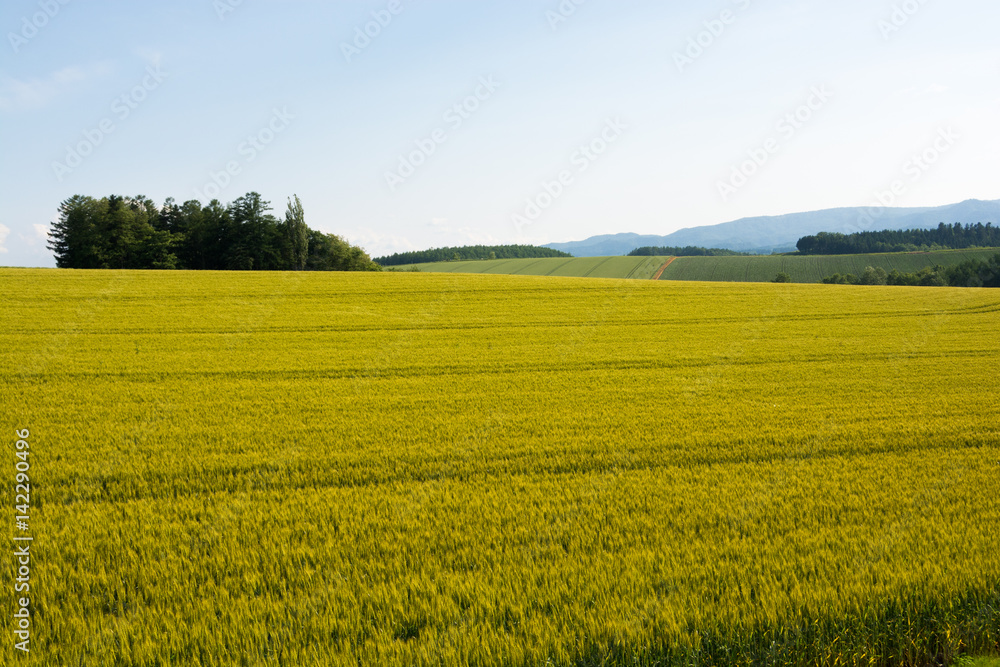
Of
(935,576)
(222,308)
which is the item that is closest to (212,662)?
(935,576)

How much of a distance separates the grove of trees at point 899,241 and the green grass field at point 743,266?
1434cm

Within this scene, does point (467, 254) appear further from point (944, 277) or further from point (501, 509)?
point (501, 509)

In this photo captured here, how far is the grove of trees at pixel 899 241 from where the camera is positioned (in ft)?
359

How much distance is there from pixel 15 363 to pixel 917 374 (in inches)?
1036

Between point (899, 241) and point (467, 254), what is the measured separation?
3891 inches

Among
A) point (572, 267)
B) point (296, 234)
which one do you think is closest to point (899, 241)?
point (572, 267)

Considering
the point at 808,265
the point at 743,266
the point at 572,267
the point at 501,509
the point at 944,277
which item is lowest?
the point at 501,509

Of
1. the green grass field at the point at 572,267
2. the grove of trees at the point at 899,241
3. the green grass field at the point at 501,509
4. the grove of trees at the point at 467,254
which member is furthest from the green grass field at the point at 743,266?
the green grass field at the point at 501,509

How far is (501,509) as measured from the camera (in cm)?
681

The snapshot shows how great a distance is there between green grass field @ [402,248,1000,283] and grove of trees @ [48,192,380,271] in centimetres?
2238

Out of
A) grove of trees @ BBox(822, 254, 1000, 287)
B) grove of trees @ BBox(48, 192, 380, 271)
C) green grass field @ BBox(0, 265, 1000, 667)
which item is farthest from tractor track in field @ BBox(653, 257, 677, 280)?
green grass field @ BBox(0, 265, 1000, 667)

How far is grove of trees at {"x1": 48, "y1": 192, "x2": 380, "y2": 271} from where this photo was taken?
58.8 meters

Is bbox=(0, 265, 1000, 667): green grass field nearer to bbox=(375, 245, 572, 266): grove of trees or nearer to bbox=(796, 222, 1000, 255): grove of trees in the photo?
bbox=(796, 222, 1000, 255): grove of trees

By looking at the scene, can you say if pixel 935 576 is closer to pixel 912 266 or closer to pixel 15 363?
pixel 15 363
